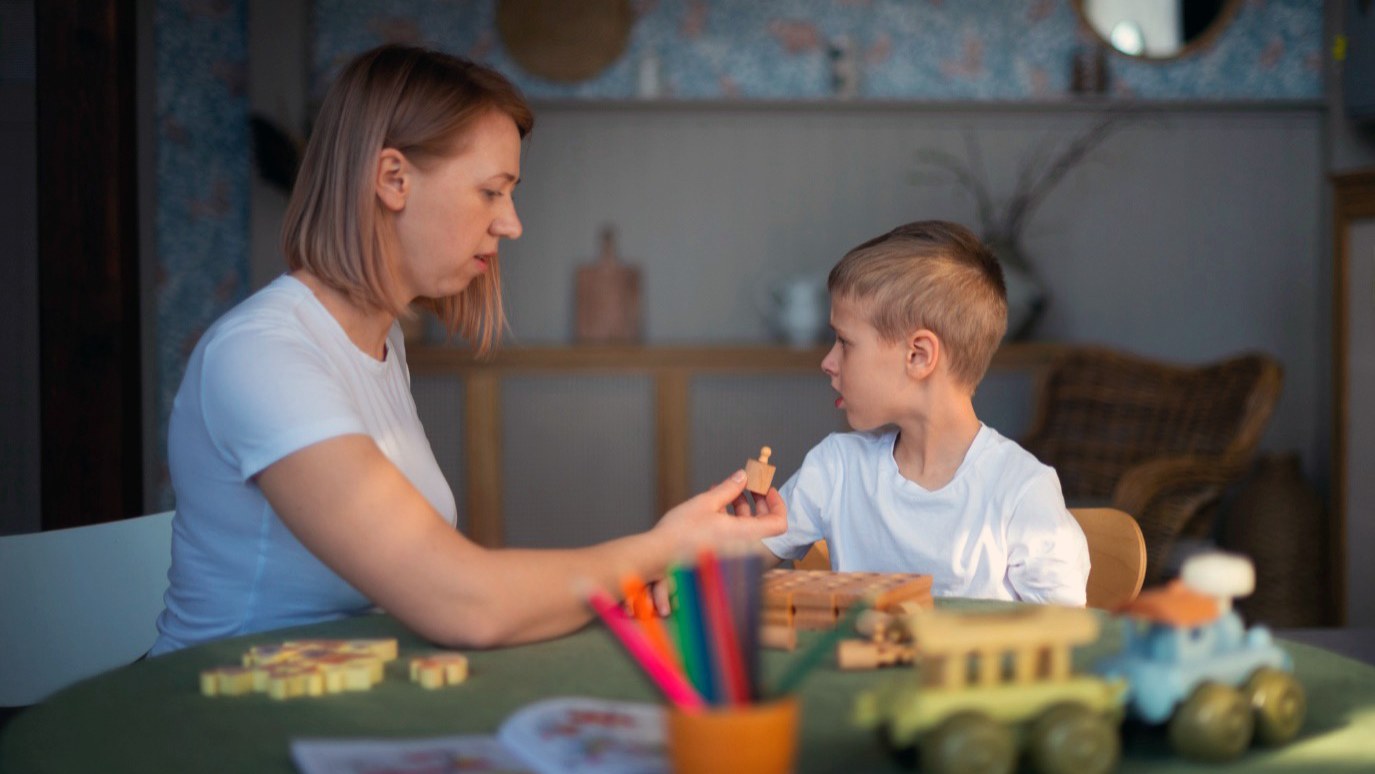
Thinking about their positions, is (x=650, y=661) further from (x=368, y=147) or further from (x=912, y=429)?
(x=912, y=429)

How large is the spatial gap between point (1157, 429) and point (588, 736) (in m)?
3.42

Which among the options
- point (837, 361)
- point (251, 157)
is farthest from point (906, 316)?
point (251, 157)

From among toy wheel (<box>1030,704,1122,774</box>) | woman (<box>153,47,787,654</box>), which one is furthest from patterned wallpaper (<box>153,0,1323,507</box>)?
toy wheel (<box>1030,704,1122,774</box>)

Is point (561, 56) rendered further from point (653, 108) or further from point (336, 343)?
point (336, 343)

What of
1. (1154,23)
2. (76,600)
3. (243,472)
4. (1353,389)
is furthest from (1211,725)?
(1154,23)

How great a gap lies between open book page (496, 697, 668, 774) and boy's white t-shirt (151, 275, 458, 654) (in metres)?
0.47

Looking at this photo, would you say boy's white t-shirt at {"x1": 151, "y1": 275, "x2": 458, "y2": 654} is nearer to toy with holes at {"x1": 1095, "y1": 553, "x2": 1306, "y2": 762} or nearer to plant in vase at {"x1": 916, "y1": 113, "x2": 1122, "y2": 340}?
toy with holes at {"x1": 1095, "y1": 553, "x2": 1306, "y2": 762}

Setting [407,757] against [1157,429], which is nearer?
[407,757]

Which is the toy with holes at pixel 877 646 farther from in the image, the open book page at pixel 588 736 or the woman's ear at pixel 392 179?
the woman's ear at pixel 392 179

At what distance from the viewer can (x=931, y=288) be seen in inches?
77.9

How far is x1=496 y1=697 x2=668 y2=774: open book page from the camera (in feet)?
2.83

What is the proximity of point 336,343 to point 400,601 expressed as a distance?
46 centimetres

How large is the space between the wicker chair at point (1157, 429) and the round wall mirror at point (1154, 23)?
1.15 m

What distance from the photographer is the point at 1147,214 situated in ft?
15.3
